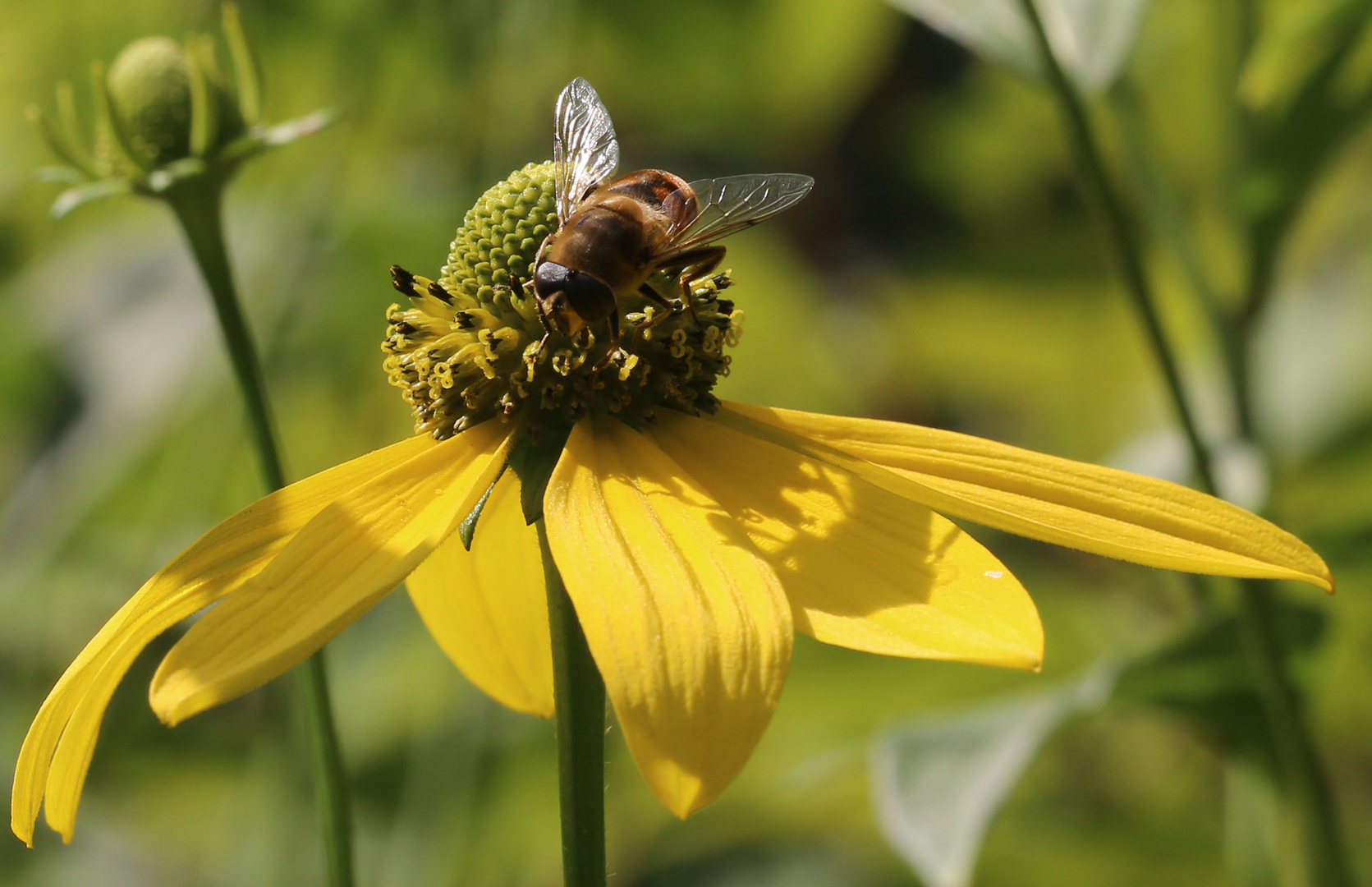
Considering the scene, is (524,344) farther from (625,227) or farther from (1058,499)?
(1058,499)

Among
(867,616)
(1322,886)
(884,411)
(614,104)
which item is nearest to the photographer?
(867,616)

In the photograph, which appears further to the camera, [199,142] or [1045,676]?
[1045,676]

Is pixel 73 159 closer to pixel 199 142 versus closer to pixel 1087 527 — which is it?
pixel 199 142

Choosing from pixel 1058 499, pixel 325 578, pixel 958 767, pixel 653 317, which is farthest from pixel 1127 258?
pixel 325 578

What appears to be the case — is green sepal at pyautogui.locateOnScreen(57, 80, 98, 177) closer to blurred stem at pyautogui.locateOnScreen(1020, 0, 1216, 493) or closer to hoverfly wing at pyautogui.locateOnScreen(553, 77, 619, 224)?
hoverfly wing at pyautogui.locateOnScreen(553, 77, 619, 224)

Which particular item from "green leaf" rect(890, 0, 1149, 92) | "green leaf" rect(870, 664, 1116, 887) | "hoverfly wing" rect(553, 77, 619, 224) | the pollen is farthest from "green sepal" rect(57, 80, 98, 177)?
"green leaf" rect(870, 664, 1116, 887)

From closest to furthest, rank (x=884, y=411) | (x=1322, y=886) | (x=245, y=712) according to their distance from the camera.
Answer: (x=1322, y=886) → (x=245, y=712) → (x=884, y=411)

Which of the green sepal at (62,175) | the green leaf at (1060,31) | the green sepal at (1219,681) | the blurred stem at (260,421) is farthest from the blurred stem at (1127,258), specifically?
the green sepal at (62,175)

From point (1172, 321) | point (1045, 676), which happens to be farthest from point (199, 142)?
point (1172, 321)
